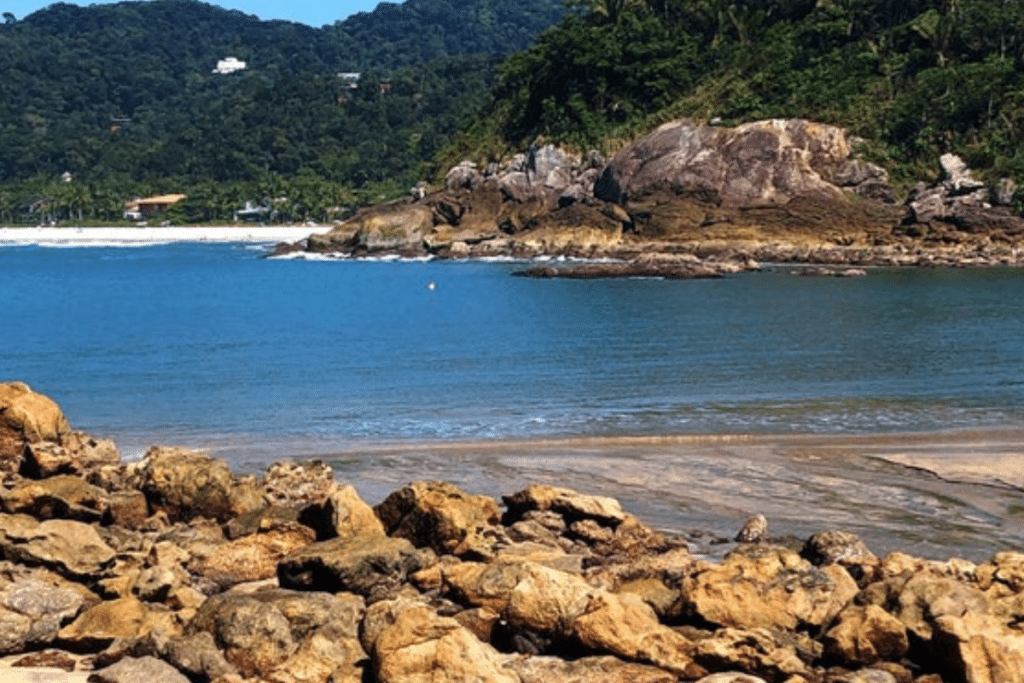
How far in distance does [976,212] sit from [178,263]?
5417cm

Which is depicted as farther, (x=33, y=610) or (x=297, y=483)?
(x=297, y=483)

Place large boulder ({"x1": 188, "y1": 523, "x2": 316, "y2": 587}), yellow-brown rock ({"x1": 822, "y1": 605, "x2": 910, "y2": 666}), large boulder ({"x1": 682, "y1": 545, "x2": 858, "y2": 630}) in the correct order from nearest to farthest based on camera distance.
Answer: yellow-brown rock ({"x1": 822, "y1": 605, "x2": 910, "y2": 666}), large boulder ({"x1": 682, "y1": 545, "x2": 858, "y2": 630}), large boulder ({"x1": 188, "y1": 523, "x2": 316, "y2": 587})

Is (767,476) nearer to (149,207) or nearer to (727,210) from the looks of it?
(727,210)

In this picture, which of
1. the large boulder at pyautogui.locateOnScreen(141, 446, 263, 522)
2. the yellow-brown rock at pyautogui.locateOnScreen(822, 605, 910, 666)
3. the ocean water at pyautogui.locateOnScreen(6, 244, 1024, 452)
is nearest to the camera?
the yellow-brown rock at pyautogui.locateOnScreen(822, 605, 910, 666)

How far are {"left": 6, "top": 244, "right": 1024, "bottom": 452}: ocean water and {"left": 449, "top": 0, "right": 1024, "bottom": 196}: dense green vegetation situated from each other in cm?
1975

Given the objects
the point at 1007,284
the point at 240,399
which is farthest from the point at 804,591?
the point at 1007,284

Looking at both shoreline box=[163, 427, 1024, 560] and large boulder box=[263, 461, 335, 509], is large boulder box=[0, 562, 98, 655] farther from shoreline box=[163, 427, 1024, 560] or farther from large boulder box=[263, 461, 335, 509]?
shoreline box=[163, 427, 1024, 560]

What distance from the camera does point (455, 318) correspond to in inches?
2064

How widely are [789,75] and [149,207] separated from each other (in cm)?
8845

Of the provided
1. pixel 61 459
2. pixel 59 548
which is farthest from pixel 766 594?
pixel 61 459

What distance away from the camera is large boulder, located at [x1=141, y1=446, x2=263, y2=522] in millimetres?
17781

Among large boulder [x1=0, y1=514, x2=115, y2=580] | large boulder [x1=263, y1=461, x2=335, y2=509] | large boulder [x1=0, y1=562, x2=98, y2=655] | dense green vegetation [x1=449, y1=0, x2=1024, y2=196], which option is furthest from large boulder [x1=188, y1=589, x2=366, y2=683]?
dense green vegetation [x1=449, y1=0, x2=1024, y2=196]

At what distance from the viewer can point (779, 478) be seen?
70.8 feet

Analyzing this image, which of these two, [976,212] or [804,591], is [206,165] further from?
[804,591]
